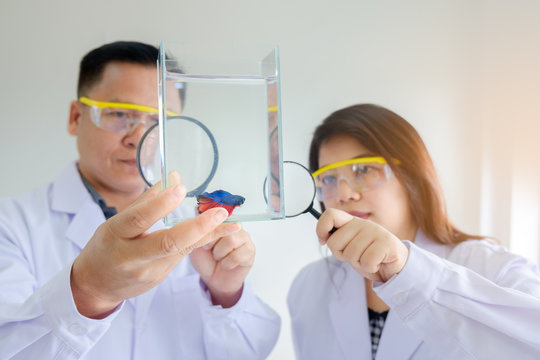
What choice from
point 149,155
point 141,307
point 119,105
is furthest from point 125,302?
point 119,105

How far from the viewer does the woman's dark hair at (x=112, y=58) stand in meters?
1.54

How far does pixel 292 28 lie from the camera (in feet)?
7.84

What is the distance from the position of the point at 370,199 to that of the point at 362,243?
0.50 m

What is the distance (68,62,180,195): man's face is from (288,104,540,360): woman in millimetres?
692

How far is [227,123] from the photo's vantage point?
904 mm

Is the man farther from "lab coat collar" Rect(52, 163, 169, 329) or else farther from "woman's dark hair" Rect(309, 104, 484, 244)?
"woman's dark hair" Rect(309, 104, 484, 244)

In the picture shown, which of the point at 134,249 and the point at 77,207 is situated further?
the point at 77,207

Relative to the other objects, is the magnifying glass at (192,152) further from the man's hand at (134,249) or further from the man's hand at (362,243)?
the man's hand at (362,243)

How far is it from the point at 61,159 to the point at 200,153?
1.62 metres

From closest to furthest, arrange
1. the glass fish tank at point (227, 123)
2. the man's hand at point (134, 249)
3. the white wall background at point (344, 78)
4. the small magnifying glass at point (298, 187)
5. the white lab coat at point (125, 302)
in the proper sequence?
the man's hand at point (134, 249) < the glass fish tank at point (227, 123) < the small magnifying glass at point (298, 187) < the white lab coat at point (125, 302) < the white wall background at point (344, 78)

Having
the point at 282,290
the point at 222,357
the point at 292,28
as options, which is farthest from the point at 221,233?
the point at 292,28

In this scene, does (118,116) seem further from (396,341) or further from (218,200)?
(396,341)

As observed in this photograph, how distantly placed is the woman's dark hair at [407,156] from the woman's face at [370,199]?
3 centimetres

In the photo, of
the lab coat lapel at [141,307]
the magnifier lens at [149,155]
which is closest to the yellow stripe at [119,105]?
the magnifier lens at [149,155]
